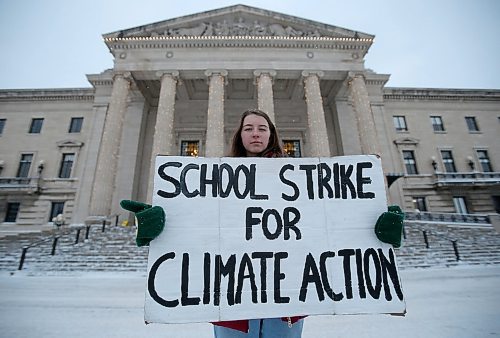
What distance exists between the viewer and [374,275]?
5.60ft

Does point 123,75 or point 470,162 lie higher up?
point 123,75

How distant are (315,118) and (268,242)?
18273 mm

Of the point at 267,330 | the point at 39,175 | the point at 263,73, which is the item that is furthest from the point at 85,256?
the point at 39,175

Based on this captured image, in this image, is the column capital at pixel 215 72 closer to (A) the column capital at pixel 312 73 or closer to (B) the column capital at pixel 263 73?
(B) the column capital at pixel 263 73

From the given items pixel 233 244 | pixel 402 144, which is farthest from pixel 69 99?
pixel 402 144

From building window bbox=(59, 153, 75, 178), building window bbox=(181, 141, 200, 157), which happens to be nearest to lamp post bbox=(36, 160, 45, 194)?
building window bbox=(59, 153, 75, 178)

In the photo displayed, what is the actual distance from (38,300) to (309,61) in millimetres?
21530

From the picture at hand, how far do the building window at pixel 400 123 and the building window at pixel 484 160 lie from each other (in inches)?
303

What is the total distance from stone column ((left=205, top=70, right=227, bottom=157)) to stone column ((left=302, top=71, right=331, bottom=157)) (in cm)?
666

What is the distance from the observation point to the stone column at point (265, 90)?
1834 cm

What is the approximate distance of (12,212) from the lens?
854 inches

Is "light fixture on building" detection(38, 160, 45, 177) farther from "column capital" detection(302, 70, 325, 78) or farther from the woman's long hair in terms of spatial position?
the woman's long hair

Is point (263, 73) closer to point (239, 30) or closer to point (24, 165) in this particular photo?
point (239, 30)

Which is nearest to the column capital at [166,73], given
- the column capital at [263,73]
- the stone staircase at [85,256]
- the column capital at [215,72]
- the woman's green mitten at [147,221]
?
the column capital at [215,72]
